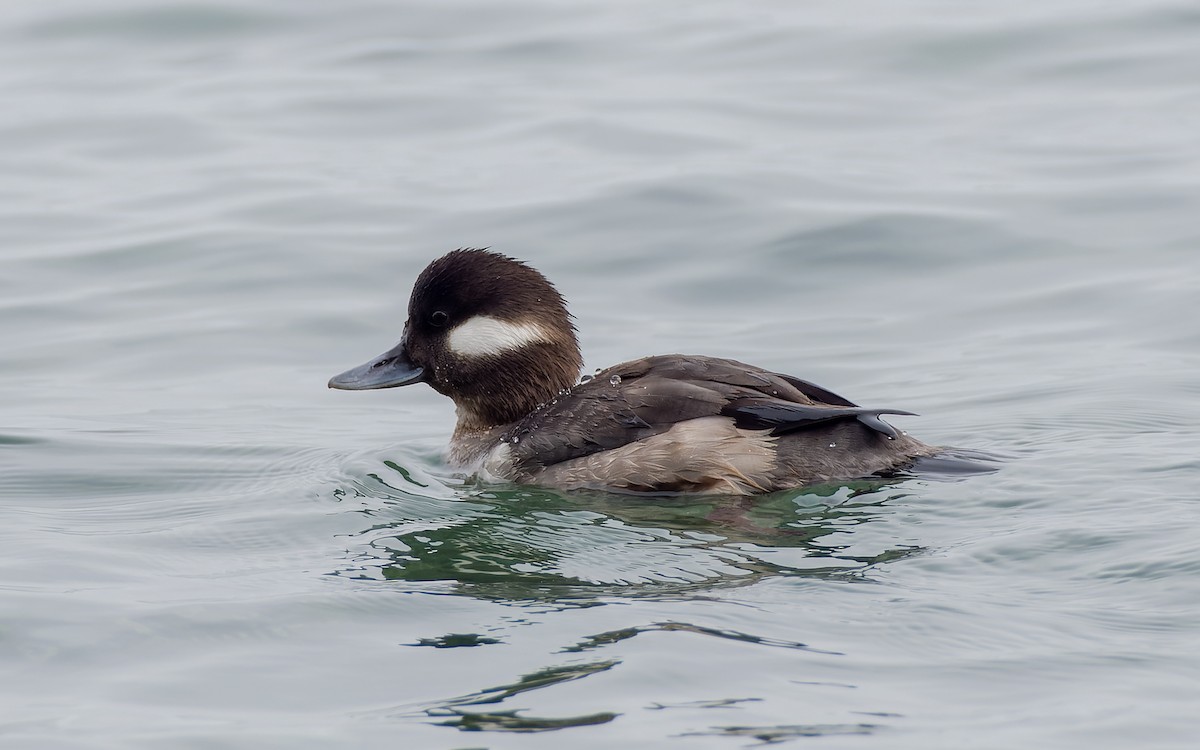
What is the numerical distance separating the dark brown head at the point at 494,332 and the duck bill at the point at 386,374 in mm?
148

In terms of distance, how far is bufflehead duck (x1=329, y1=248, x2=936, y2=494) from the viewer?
24.0 feet

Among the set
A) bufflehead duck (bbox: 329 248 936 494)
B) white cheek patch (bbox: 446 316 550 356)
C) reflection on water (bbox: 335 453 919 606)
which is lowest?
reflection on water (bbox: 335 453 919 606)

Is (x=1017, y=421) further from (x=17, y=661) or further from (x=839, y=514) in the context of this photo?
(x=17, y=661)

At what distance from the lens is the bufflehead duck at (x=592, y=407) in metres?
7.31

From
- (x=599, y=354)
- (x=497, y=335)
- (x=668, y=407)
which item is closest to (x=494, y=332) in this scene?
(x=497, y=335)

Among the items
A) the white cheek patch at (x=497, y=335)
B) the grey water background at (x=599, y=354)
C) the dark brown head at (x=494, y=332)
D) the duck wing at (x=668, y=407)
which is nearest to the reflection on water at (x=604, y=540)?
the grey water background at (x=599, y=354)

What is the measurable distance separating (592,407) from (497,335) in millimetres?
719

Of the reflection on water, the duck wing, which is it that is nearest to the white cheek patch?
the duck wing

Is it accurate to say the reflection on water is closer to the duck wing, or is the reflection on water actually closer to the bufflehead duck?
the bufflehead duck

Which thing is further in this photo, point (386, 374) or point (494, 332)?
point (386, 374)

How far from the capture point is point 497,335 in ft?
26.5

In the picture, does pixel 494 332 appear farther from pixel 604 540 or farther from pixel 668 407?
pixel 604 540

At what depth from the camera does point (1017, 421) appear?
8.77 meters

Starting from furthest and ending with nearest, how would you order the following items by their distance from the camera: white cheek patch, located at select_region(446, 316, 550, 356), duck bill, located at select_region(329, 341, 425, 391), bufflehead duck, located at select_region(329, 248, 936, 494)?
duck bill, located at select_region(329, 341, 425, 391)
white cheek patch, located at select_region(446, 316, 550, 356)
bufflehead duck, located at select_region(329, 248, 936, 494)
